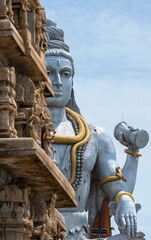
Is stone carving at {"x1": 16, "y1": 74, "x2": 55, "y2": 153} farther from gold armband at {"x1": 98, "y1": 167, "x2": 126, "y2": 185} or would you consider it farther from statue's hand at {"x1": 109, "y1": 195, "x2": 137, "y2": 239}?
gold armband at {"x1": 98, "y1": 167, "x2": 126, "y2": 185}

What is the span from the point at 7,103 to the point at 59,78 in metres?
7.62

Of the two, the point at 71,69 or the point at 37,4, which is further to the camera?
the point at 71,69

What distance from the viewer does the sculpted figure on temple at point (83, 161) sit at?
2177 centimetres

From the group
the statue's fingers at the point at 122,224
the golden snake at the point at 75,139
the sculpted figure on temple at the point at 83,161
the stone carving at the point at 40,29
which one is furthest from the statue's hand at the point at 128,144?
the stone carving at the point at 40,29

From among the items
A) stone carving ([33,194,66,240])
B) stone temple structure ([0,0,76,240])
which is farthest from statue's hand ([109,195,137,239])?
stone temple structure ([0,0,76,240])

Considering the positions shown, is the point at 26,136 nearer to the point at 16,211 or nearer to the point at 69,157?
the point at 16,211

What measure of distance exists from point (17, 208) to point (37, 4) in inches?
119

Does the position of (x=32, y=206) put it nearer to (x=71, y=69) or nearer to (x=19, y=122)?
(x=19, y=122)

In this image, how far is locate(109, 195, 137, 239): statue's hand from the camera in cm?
2159

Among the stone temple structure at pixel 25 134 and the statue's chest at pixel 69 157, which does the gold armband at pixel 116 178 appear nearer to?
the statue's chest at pixel 69 157

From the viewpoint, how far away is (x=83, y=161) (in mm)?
21891

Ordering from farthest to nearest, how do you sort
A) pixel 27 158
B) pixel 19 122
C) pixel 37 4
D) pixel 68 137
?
pixel 68 137
pixel 37 4
pixel 19 122
pixel 27 158

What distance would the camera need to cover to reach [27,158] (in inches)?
563

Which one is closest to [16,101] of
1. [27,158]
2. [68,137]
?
[27,158]
